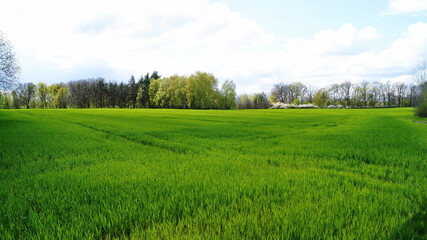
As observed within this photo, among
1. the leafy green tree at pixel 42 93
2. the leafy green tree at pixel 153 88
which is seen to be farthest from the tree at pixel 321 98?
the leafy green tree at pixel 42 93

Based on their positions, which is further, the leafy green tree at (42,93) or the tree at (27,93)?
the leafy green tree at (42,93)

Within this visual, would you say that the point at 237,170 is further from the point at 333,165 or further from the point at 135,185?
the point at 333,165

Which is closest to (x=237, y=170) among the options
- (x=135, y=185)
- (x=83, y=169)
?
(x=135, y=185)

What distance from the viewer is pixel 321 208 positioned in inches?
132

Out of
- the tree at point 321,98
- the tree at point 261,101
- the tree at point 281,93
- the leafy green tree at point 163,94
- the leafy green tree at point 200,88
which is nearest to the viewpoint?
the leafy green tree at point 200,88

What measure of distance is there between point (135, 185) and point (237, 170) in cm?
257

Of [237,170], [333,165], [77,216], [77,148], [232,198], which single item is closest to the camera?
[77,216]

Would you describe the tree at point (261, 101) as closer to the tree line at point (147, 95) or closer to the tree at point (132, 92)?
the tree line at point (147, 95)

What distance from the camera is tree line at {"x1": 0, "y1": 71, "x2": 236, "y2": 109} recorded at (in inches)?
Result: 3597

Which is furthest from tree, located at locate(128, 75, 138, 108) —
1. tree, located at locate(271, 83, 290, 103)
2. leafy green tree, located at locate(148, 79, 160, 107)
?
tree, located at locate(271, 83, 290, 103)

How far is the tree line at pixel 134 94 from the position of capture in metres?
91.4

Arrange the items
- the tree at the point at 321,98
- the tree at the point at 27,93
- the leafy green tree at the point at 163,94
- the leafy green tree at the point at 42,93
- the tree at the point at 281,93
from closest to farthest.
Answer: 1. the leafy green tree at the point at 163,94
2. the tree at the point at 27,93
3. the tree at the point at 321,98
4. the leafy green tree at the point at 42,93
5. the tree at the point at 281,93

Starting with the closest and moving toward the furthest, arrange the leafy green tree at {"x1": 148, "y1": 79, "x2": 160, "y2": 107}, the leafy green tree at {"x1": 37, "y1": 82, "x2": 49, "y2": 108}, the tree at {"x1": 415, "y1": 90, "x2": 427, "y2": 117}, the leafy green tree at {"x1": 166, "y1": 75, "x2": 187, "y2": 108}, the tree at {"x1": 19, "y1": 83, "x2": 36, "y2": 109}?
the tree at {"x1": 415, "y1": 90, "x2": 427, "y2": 117}
the leafy green tree at {"x1": 166, "y1": 75, "x2": 187, "y2": 108}
the leafy green tree at {"x1": 148, "y1": 79, "x2": 160, "y2": 107}
the tree at {"x1": 19, "y1": 83, "x2": 36, "y2": 109}
the leafy green tree at {"x1": 37, "y1": 82, "x2": 49, "y2": 108}

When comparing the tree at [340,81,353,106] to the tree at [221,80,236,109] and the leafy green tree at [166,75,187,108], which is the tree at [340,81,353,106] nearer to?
the tree at [221,80,236,109]
